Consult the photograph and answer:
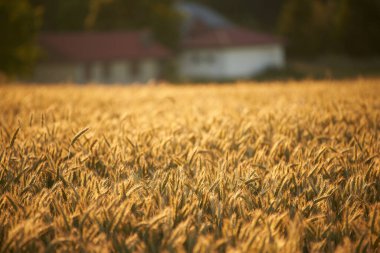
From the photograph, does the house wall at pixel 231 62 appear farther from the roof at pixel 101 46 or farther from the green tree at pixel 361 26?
the green tree at pixel 361 26

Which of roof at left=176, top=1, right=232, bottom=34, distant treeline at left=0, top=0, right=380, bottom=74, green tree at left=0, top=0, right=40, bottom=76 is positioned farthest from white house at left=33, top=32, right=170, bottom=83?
roof at left=176, top=1, right=232, bottom=34

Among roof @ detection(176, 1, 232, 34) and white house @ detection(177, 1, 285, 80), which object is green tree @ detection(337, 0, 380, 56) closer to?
white house @ detection(177, 1, 285, 80)

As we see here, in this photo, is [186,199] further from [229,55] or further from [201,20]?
[201,20]

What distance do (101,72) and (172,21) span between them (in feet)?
25.9

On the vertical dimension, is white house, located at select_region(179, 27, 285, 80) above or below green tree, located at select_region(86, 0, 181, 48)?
below

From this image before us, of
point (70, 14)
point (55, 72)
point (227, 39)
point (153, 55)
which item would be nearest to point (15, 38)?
point (55, 72)

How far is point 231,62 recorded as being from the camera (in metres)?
43.1

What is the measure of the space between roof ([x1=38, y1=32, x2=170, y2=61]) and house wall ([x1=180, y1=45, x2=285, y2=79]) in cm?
344

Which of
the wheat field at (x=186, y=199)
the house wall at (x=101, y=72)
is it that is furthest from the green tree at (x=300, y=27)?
the wheat field at (x=186, y=199)

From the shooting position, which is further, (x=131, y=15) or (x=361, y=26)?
(x=131, y=15)

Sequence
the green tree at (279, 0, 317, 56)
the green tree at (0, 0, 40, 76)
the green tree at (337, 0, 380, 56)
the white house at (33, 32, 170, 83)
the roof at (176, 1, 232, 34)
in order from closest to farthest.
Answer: the green tree at (0, 0, 40, 76) → the white house at (33, 32, 170, 83) → the green tree at (337, 0, 380, 56) → the green tree at (279, 0, 317, 56) → the roof at (176, 1, 232, 34)

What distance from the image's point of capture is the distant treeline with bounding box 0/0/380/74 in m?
32.9

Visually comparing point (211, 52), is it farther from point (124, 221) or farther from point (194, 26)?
point (124, 221)

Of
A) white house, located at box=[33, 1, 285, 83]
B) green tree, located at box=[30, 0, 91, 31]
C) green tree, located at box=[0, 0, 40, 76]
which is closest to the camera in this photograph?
green tree, located at box=[0, 0, 40, 76]
